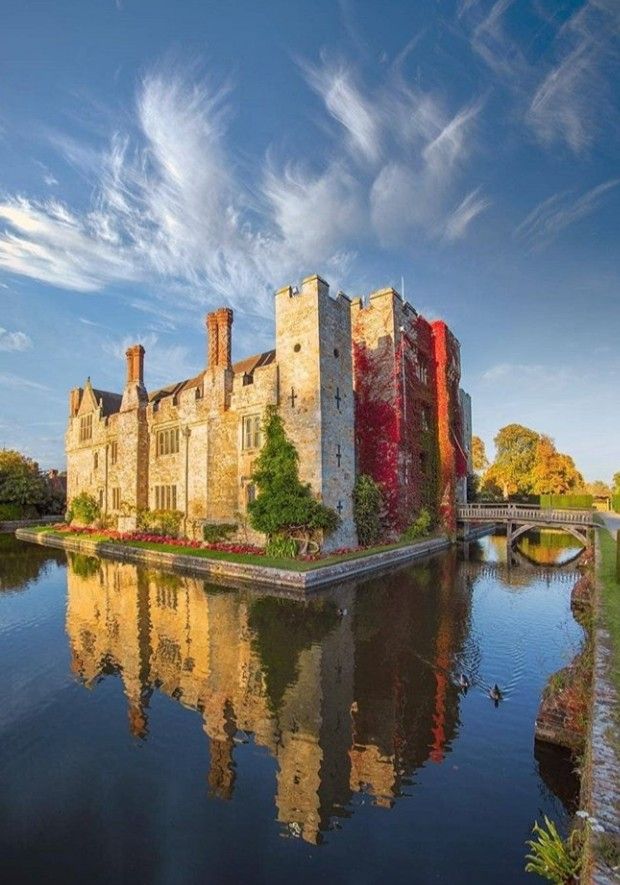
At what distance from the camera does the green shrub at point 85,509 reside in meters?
36.7

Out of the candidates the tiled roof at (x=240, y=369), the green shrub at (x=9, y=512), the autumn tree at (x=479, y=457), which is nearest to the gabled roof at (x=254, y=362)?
the tiled roof at (x=240, y=369)

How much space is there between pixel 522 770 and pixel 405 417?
2320cm

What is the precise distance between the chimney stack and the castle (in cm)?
7

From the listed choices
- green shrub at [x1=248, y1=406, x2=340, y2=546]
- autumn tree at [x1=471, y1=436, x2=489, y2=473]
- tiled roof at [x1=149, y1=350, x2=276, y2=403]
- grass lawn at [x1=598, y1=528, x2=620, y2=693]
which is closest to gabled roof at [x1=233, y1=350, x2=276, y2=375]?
tiled roof at [x1=149, y1=350, x2=276, y2=403]

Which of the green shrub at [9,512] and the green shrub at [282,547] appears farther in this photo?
the green shrub at [9,512]

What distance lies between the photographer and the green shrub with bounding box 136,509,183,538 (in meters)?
28.4

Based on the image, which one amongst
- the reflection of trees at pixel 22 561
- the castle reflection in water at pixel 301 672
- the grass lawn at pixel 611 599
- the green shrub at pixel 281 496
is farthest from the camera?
the green shrub at pixel 281 496

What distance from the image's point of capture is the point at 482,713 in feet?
27.7

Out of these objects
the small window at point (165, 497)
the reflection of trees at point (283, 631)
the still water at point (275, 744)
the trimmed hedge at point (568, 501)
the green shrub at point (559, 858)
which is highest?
the small window at point (165, 497)

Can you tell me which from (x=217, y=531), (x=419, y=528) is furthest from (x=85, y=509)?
(x=419, y=528)

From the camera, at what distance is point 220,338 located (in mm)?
27438

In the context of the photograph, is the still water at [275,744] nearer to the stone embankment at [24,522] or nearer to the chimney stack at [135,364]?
the chimney stack at [135,364]

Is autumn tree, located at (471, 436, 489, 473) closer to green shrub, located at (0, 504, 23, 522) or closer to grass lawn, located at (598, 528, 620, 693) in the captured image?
grass lawn, located at (598, 528, 620, 693)

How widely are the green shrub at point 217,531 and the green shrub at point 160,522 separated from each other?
12.3 feet
